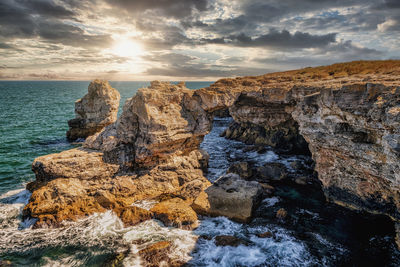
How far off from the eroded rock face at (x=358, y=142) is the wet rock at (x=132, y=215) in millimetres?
13932

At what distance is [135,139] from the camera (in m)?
20.4

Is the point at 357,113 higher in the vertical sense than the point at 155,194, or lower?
higher

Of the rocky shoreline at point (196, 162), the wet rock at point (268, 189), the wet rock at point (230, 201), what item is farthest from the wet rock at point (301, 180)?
the wet rock at point (230, 201)

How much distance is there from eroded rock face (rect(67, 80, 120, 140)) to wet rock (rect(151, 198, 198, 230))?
23.8m

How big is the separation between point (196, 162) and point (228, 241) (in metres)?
10.2

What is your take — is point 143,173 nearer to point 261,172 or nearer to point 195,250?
point 195,250

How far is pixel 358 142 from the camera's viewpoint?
14398mm

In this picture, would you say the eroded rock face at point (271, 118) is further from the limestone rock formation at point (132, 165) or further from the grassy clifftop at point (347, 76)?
the limestone rock formation at point (132, 165)

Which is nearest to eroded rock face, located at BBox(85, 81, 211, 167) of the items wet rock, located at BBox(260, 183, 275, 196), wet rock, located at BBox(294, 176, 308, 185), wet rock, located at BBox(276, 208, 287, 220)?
wet rock, located at BBox(260, 183, 275, 196)

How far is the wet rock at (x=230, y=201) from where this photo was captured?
16281 mm

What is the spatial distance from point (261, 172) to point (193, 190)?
8.13 meters

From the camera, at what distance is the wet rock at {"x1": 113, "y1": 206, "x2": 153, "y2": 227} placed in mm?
15699

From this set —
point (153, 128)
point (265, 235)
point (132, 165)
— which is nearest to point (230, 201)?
point (265, 235)

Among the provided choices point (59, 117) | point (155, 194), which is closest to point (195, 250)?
point (155, 194)
